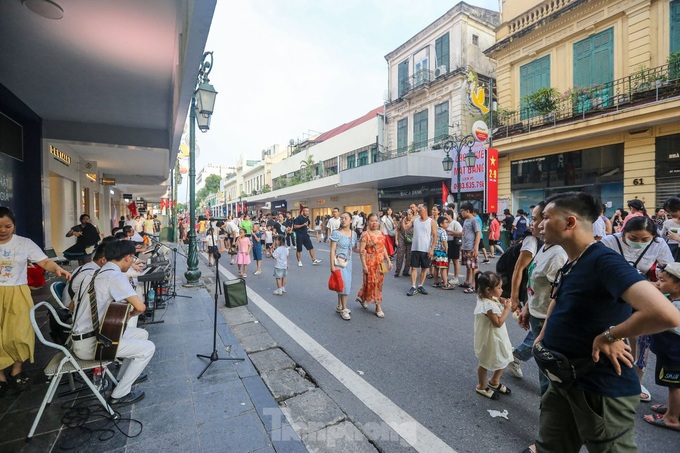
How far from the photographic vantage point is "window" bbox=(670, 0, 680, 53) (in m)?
11.4

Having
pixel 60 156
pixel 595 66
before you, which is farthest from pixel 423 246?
pixel 595 66

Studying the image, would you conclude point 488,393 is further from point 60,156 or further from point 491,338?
point 60,156

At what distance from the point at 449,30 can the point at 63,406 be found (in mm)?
23607

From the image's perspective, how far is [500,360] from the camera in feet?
9.68

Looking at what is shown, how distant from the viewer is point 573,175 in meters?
14.3

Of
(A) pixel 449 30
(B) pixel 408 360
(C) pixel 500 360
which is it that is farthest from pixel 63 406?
(A) pixel 449 30

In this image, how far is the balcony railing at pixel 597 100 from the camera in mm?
11172

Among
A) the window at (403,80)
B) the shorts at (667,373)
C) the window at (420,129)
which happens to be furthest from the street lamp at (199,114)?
the window at (403,80)

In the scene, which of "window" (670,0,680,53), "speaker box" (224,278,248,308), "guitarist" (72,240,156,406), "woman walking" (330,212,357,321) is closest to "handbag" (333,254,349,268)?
"woman walking" (330,212,357,321)

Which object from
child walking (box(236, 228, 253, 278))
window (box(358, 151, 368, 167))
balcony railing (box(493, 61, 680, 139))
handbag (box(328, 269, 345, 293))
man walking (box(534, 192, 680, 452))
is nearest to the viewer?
man walking (box(534, 192, 680, 452))

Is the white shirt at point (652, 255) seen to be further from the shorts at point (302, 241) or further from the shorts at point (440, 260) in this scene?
the shorts at point (302, 241)

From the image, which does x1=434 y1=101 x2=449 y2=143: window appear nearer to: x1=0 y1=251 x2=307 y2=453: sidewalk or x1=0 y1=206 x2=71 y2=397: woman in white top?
x1=0 y1=251 x2=307 y2=453: sidewalk

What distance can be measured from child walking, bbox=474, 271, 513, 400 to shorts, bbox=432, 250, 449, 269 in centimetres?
418

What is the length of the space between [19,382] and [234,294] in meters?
2.94
